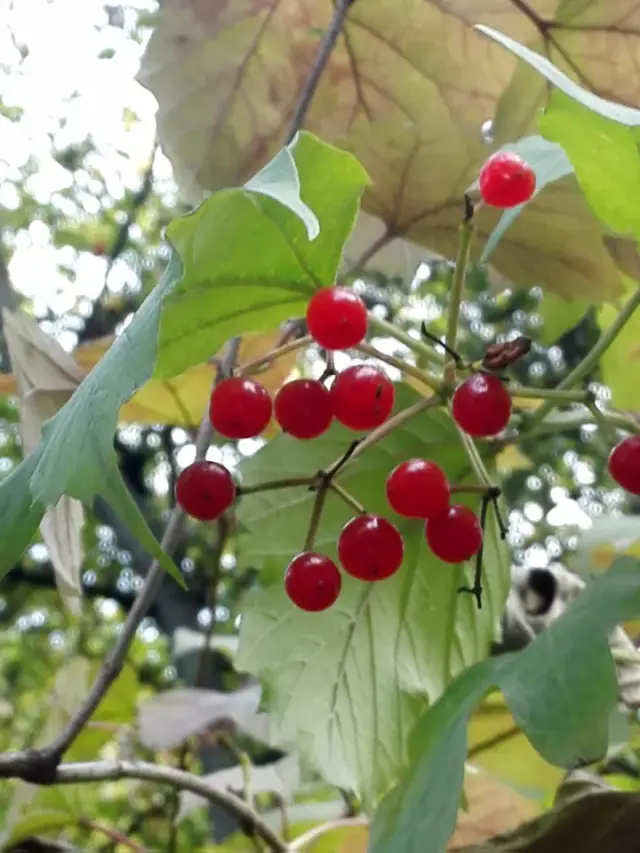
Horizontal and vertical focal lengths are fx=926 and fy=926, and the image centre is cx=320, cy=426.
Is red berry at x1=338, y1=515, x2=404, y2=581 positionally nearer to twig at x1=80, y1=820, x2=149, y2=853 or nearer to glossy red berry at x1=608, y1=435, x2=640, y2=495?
glossy red berry at x1=608, y1=435, x2=640, y2=495

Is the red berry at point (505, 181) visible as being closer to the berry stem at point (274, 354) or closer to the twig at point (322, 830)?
the berry stem at point (274, 354)

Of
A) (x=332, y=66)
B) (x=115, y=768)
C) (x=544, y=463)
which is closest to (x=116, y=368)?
(x=115, y=768)

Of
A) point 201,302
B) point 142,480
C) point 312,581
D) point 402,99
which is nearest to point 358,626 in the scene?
point 312,581

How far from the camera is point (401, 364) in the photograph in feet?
1.22

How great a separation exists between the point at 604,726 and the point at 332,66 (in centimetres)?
43

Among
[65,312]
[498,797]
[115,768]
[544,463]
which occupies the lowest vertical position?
[65,312]

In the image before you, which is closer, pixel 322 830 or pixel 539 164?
pixel 539 164

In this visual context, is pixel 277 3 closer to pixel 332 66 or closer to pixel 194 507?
pixel 332 66

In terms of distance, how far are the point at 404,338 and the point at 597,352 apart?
0.08 meters

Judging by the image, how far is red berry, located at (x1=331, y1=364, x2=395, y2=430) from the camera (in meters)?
0.36

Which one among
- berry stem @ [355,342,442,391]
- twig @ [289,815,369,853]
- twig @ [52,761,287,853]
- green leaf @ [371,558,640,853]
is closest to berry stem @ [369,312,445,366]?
berry stem @ [355,342,442,391]

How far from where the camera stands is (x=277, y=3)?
57 cm

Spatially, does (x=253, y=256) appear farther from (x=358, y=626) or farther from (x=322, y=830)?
(x=322, y=830)

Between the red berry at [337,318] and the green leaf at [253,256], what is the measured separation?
2 cm
